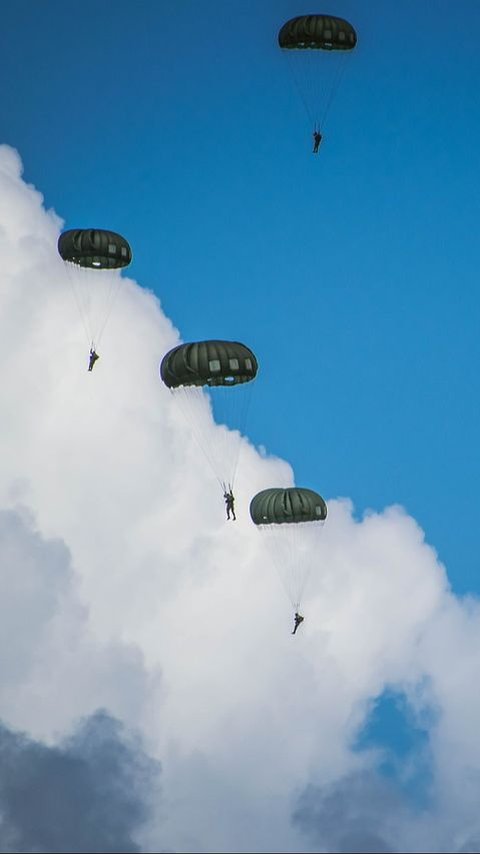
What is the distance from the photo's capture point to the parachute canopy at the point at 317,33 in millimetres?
86750

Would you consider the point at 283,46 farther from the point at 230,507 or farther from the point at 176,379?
the point at 230,507

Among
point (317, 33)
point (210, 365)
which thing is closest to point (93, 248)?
point (210, 365)

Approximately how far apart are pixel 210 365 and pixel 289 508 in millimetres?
11562

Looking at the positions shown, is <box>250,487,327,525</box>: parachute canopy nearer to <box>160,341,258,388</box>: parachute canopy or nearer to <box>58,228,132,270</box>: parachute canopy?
<box>160,341,258,388</box>: parachute canopy

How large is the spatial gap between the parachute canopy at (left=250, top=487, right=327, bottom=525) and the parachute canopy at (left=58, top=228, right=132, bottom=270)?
16.7 metres

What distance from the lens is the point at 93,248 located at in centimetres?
8519

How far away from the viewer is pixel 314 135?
89.1 metres

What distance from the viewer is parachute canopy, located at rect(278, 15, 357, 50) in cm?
8675

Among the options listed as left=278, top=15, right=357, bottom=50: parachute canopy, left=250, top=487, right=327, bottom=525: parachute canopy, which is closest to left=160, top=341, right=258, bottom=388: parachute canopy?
left=250, top=487, right=327, bottom=525: parachute canopy

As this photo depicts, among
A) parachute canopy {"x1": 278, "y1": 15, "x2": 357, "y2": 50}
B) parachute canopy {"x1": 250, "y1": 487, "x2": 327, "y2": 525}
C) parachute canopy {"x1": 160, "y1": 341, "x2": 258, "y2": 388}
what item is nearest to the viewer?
parachute canopy {"x1": 160, "y1": 341, "x2": 258, "y2": 388}

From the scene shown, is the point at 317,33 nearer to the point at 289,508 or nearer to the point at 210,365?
the point at 210,365

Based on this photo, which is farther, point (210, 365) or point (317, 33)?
point (317, 33)

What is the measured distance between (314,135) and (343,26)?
21.7 ft

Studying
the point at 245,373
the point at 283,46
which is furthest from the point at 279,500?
the point at 283,46
